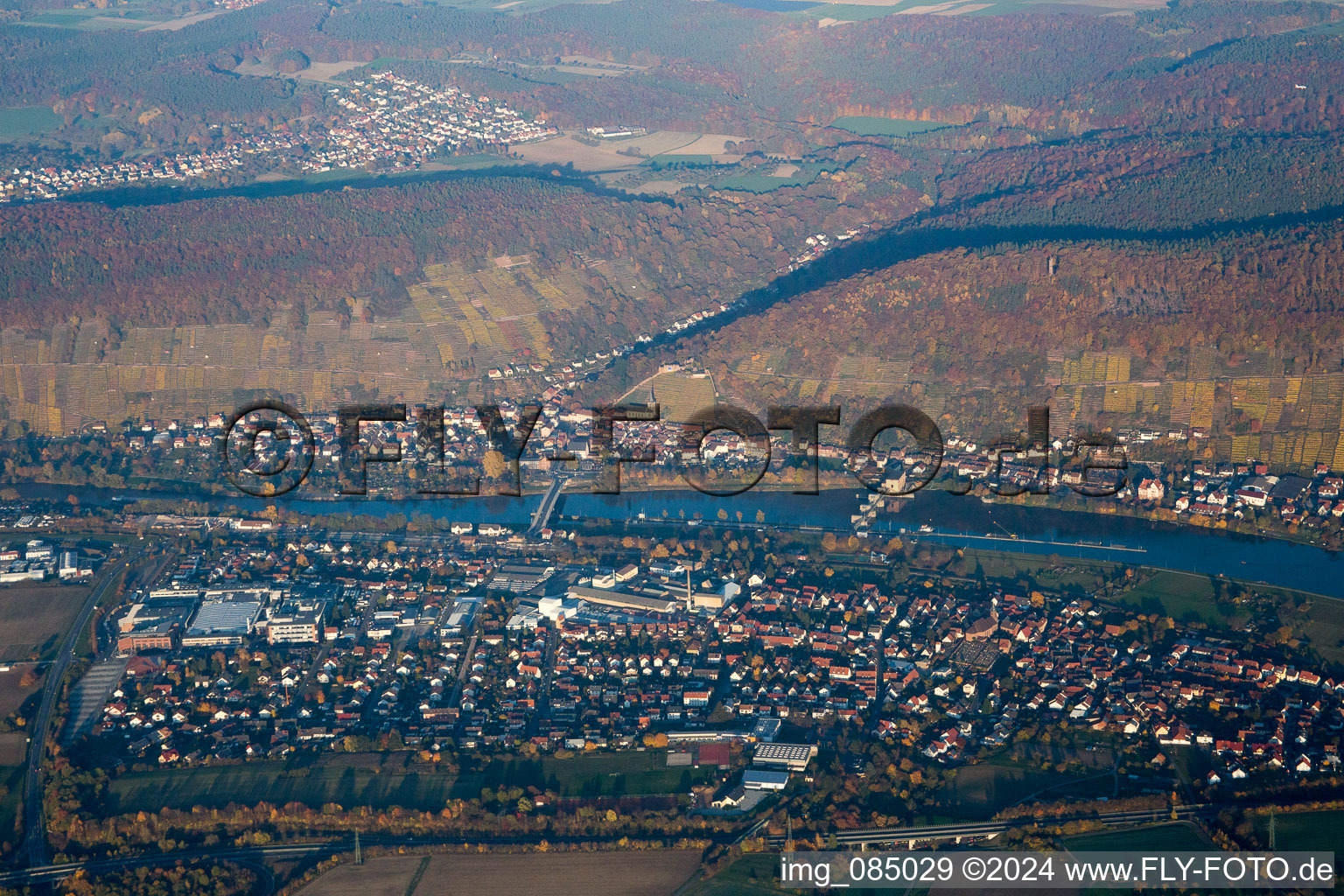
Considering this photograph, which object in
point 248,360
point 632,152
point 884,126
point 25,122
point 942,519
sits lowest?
point 942,519

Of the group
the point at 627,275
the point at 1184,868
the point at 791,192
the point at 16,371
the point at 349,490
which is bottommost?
the point at 1184,868

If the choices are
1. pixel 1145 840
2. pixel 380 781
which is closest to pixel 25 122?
pixel 380 781

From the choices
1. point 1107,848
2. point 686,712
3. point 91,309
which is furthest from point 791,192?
point 1107,848

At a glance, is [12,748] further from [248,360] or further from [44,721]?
[248,360]

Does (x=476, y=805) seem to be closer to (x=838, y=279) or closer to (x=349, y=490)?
(x=349, y=490)

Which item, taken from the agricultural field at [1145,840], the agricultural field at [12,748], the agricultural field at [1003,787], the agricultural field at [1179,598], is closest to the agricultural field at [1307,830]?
the agricultural field at [1145,840]

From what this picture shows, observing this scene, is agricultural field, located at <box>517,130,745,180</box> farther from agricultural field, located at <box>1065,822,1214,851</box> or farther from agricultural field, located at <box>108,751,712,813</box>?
agricultural field, located at <box>1065,822,1214,851</box>
